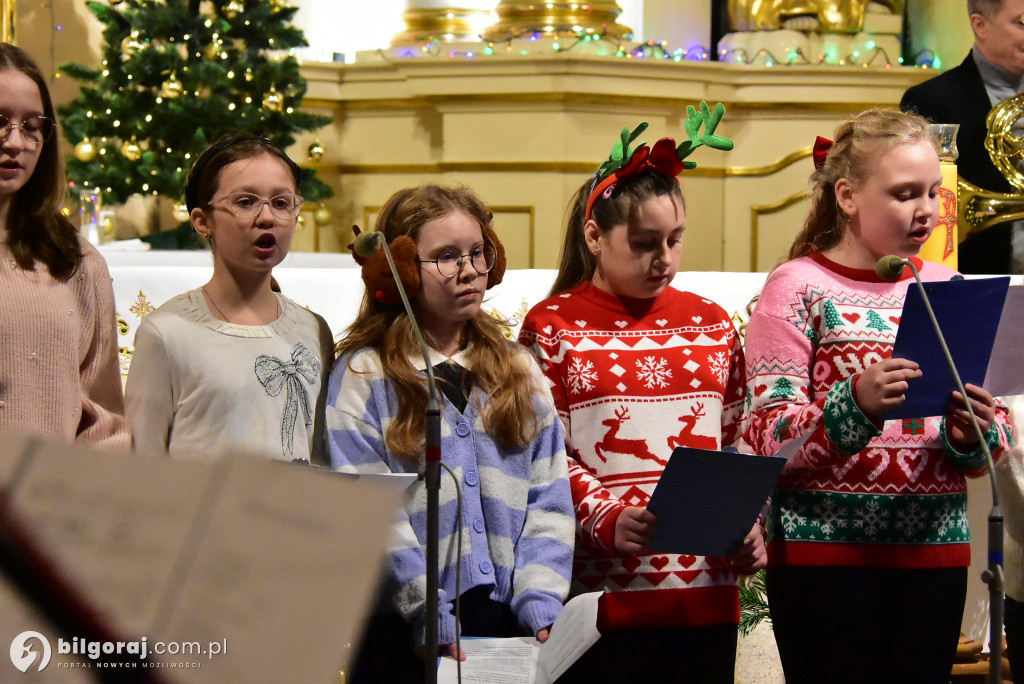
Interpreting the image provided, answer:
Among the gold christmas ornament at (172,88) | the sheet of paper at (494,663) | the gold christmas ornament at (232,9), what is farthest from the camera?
the gold christmas ornament at (232,9)

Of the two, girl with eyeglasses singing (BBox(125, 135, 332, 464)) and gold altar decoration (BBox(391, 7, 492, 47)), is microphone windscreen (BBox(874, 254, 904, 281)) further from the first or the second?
gold altar decoration (BBox(391, 7, 492, 47))

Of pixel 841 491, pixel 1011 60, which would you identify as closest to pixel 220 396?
pixel 841 491

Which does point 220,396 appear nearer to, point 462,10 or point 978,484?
point 978,484

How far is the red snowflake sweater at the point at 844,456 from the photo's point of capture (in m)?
2.11

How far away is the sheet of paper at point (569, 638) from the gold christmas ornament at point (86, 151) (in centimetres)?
407

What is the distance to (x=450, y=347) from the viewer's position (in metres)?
2.15

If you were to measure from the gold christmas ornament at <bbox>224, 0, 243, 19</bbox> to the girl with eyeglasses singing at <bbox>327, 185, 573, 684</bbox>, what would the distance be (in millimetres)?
3477

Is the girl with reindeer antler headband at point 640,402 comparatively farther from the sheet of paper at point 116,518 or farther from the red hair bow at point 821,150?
the sheet of paper at point 116,518

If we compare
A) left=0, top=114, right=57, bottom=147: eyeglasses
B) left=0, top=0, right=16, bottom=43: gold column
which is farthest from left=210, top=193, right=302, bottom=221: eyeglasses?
left=0, top=0, right=16, bottom=43: gold column

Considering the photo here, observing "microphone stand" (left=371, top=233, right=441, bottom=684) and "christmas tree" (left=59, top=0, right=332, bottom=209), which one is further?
"christmas tree" (left=59, top=0, right=332, bottom=209)

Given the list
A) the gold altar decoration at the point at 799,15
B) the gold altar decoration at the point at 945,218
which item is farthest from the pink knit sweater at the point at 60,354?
the gold altar decoration at the point at 799,15

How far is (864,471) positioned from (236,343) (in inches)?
44.3

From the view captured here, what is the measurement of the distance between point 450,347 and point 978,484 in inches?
51.8

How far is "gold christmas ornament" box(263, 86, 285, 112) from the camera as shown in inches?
205
